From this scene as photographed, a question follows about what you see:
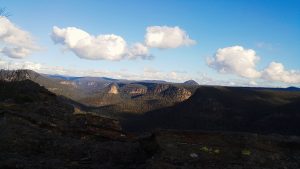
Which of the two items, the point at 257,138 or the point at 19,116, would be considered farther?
the point at 19,116

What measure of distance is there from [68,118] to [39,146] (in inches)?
554

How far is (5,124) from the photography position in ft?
85.6

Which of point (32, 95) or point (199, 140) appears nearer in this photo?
point (199, 140)

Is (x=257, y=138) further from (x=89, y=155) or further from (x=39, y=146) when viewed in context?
(x=39, y=146)

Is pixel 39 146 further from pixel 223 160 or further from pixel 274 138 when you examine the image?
pixel 274 138

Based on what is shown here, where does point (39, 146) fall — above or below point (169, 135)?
below

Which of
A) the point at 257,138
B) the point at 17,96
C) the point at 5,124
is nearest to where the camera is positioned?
the point at 257,138

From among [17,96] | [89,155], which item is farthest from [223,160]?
[17,96]

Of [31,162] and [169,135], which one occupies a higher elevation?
[169,135]

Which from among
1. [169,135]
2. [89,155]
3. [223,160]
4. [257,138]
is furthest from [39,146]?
[257,138]

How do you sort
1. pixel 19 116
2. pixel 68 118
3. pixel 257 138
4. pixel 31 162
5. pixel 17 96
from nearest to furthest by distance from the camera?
pixel 31 162 < pixel 257 138 < pixel 19 116 < pixel 68 118 < pixel 17 96

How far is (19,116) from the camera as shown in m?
30.6

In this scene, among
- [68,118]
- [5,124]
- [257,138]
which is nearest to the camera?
[257,138]

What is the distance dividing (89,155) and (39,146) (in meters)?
3.54
